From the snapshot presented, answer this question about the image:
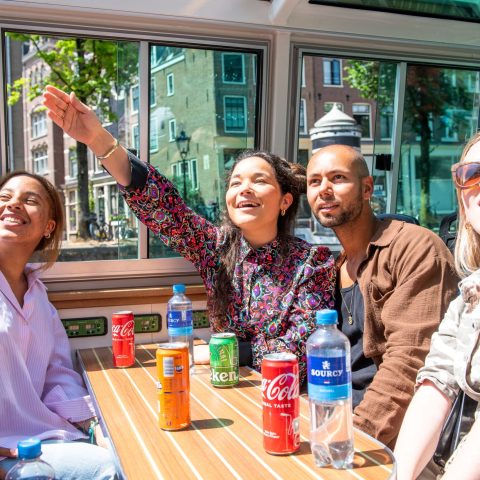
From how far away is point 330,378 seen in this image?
1.13 meters

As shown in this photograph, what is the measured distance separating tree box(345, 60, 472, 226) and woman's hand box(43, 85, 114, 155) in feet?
6.65

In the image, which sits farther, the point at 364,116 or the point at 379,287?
the point at 364,116

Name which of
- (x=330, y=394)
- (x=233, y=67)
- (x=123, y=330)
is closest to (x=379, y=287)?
(x=330, y=394)

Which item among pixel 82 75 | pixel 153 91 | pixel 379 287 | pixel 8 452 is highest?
pixel 82 75

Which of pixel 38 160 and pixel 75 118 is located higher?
pixel 38 160

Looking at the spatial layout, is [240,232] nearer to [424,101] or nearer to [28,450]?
[28,450]

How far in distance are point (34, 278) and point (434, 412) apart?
160cm

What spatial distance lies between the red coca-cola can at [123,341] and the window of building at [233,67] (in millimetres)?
1626

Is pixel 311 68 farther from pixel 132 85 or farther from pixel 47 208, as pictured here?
pixel 47 208

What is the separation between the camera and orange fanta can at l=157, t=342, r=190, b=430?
1.33 meters

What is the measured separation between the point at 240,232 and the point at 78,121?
78 cm

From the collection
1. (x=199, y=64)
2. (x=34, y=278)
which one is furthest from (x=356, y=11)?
(x=34, y=278)

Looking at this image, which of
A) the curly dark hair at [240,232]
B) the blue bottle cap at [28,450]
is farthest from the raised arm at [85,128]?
the blue bottle cap at [28,450]

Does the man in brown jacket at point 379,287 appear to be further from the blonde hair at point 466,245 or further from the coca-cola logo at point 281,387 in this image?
the coca-cola logo at point 281,387
